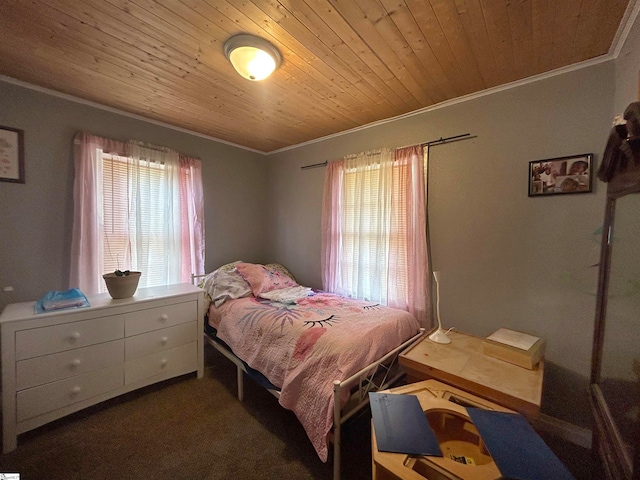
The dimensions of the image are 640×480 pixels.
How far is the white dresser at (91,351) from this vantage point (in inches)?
60.6

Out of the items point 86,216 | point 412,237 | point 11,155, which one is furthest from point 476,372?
point 11,155

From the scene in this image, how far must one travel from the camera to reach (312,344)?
1.62 meters

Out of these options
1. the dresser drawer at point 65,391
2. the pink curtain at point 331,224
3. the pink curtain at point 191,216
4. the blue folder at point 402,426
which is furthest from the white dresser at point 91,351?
the blue folder at point 402,426

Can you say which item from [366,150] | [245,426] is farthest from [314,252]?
[245,426]

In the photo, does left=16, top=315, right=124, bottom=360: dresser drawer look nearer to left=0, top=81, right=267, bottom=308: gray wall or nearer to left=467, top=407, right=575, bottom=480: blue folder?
left=0, top=81, right=267, bottom=308: gray wall

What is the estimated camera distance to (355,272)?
2672 millimetres

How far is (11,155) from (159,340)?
72.1 inches

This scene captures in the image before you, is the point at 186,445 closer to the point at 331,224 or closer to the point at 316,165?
the point at 331,224

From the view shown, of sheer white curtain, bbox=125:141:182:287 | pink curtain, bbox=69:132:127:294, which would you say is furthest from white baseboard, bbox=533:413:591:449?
pink curtain, bbox=69:132:127:294

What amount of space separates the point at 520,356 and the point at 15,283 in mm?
3655

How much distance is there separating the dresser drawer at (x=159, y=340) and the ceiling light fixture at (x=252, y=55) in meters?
2.12

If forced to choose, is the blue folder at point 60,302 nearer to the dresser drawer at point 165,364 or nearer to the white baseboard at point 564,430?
the dresser drawer at point 165,364

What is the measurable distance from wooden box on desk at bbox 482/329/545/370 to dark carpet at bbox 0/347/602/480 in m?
0.52

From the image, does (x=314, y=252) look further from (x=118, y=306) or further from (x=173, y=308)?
(x=118, y=306)
